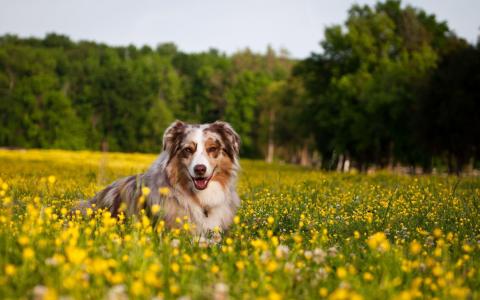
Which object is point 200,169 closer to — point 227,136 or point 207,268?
point 227,136

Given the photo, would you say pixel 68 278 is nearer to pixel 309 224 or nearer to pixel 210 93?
pixel 309 224

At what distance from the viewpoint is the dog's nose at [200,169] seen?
714 centimetres

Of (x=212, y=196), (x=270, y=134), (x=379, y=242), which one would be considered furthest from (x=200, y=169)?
(x=270, y=134)

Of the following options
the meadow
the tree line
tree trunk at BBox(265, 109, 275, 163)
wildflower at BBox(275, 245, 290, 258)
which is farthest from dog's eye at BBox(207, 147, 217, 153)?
tree trunk at BBox(265, 109, 275, 163)

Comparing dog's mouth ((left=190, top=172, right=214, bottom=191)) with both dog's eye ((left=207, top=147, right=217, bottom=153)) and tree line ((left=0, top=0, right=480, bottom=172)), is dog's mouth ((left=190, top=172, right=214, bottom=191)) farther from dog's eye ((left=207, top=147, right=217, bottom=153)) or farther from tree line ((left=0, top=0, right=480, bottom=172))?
tree line ((left=0, top=0, right=480, bottom=172))

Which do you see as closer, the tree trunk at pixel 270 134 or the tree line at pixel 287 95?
the tree line at pixel 287 95

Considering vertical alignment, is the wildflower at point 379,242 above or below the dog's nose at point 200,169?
below

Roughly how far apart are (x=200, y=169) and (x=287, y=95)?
6267 centimetres


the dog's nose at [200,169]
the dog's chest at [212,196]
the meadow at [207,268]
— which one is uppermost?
the dog's nose at [200,169]

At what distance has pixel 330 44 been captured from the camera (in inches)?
1953

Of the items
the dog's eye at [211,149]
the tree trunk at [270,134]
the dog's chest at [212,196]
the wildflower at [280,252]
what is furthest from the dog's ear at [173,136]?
the tree trunk at [270,134]

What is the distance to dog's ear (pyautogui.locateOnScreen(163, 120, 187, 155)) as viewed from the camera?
25.2ft

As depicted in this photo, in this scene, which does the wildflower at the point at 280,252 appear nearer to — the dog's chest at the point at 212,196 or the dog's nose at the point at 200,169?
the dog's nose at the point at 200,169

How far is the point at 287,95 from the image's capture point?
69.0m
